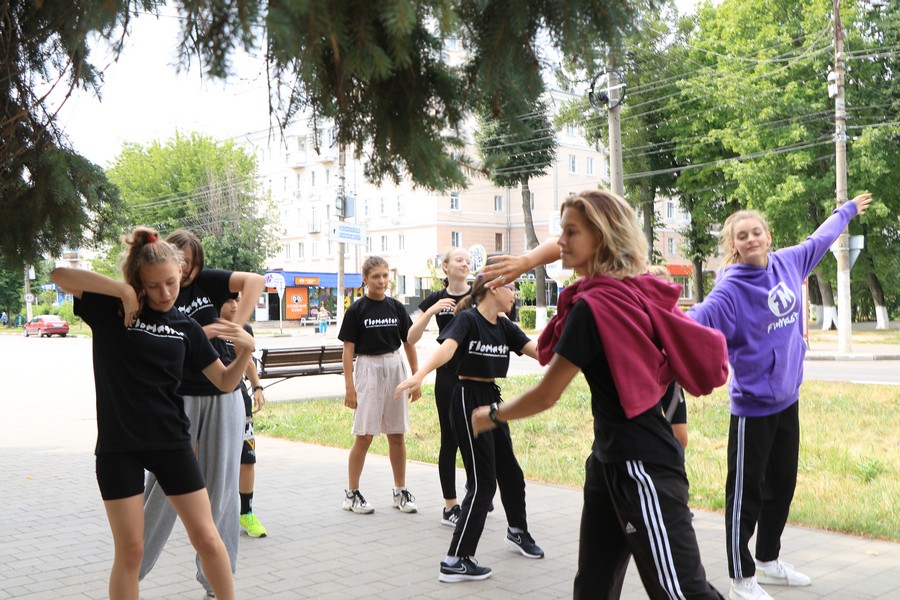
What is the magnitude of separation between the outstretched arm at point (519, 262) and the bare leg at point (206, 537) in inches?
63.1

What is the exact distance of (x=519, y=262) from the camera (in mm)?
3723

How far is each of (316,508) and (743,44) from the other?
33150mm

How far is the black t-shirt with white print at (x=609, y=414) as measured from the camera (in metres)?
3.00

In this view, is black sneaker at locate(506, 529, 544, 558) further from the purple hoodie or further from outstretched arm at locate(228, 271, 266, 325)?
outstretched arm at locate(228, 271, 266, 325)

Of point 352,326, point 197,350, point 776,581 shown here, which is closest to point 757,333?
point 776,581

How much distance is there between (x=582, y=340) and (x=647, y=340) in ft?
0.74

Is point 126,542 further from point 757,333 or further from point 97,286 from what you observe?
point 757,333

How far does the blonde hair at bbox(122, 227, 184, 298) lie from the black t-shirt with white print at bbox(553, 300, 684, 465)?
5.90ft

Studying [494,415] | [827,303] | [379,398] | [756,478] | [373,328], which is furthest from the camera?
[827,303]

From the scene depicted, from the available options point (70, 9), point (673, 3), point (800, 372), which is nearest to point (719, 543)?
point (800, 372)

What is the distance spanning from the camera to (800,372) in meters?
4.79

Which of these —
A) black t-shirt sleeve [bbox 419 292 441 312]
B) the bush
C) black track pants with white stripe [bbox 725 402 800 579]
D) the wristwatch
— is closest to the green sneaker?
black t-shirt sleeve [bbox 419 292 441 312]

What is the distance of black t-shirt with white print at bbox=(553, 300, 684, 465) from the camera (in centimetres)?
300

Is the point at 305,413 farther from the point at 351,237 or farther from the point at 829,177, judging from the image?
the point at 829,177
